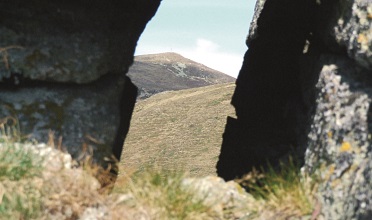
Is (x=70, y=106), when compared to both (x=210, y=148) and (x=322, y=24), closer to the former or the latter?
(x=322, y=24)

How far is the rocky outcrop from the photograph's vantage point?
692 centimetres

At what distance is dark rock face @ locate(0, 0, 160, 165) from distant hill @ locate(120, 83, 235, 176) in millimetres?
22011

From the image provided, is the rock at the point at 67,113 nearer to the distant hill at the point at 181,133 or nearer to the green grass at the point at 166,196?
the green grass at the point at 166,196

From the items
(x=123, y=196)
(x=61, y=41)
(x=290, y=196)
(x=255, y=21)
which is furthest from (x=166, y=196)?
(x=255, y=21)

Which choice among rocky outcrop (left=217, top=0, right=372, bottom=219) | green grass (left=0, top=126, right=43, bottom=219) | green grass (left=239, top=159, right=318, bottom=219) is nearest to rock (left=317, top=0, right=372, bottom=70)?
rocky outcrop (left=217, top=0, right=372, bottom=219)

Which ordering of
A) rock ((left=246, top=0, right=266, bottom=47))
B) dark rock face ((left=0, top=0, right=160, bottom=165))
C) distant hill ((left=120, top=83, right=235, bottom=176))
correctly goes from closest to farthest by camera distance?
1. dark rock face ((left=0, top=0, right=160, bottom=165))
2. rock ((left=246, top=0, right=266, bottom=47))
3. distant hill ((left=120, top=83, right=235, bottom=176))

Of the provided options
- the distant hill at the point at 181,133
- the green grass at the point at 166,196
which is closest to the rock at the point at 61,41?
the green grass at the point at 166,196

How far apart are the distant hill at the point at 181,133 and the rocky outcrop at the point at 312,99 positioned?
17.9 meters

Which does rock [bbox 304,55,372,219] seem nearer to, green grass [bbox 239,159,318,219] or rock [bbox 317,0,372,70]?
green grass [bbox 239,159,318,219]

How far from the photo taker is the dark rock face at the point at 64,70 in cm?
916

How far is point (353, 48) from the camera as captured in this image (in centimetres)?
734

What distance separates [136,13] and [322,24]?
127 inches

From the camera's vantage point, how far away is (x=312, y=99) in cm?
941

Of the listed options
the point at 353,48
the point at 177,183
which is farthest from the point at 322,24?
the point at 177,183
